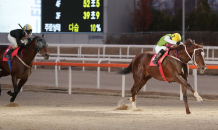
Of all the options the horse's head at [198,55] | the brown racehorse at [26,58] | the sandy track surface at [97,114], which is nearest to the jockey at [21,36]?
the brown racehorse at [26,58]

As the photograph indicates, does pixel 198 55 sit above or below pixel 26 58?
above

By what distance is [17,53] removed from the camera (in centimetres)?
763

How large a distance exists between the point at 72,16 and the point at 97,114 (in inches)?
370

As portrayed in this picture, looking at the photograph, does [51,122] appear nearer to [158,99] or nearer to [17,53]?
[17,53]

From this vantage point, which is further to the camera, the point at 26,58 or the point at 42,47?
the point at 26,58

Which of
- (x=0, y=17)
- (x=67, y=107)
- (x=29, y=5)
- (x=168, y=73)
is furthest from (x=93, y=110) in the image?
(x=0, y=17)

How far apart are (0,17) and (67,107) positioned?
11542 millimetres

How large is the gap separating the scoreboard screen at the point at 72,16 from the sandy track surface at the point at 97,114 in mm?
6402

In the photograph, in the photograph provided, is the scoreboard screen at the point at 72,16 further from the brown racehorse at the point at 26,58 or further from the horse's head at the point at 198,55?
the horse's head at the point at 198,55

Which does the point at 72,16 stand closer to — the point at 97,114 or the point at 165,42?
the point at 165,42

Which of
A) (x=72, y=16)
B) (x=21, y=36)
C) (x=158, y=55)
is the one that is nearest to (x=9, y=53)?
(x=21, y=36)

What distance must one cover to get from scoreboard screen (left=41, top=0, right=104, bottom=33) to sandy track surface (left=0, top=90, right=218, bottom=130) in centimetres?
640

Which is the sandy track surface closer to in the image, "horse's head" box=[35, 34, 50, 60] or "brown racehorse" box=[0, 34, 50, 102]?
"brown racehorse" box=[0, 34, 50, 102]

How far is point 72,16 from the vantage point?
1514 centimetres
